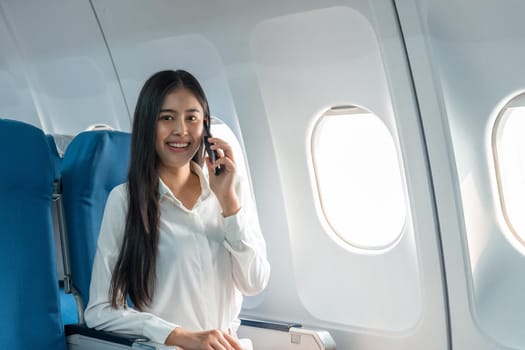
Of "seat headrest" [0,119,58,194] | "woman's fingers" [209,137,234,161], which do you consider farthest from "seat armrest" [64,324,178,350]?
"woman's fingers" [209,137,234,161]

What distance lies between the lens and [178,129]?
3.07 meters

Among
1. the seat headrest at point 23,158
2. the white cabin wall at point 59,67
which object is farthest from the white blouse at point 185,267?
the white cabin wall at point 59,67

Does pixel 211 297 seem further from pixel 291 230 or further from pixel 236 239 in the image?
pixel 291 230

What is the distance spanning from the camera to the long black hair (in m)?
2.96

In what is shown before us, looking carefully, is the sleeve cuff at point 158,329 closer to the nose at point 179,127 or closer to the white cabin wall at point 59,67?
the nose at point 179,127

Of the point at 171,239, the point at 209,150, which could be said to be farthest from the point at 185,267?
the point at 209,150

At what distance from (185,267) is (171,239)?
12cm

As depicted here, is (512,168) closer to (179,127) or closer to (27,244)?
(179,127)

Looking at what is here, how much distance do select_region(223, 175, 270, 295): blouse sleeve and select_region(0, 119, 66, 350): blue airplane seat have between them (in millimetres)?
748

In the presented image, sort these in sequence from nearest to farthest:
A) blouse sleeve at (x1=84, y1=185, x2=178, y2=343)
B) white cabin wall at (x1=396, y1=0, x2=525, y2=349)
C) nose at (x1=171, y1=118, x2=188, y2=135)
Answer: blouse sleeve at (x1=84, y1=185, x2=178, y2=343)
nose at (x1=171, y1=118, x2=188, y2=135)
white cabin wall at (x1=396, y1=0, x2=525, y2=349)

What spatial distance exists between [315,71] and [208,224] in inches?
44.6

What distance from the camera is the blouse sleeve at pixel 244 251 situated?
3039 mm

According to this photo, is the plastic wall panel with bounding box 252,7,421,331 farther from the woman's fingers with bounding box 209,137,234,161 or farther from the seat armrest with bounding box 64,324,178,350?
the seat armrest with bounding box 64,324,178,350

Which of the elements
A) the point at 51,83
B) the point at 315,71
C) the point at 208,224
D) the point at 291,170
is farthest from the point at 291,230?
the point at 51,83
